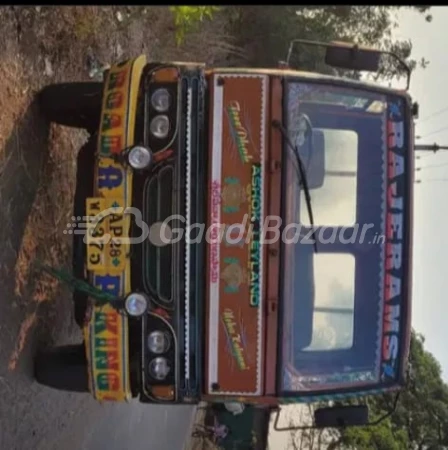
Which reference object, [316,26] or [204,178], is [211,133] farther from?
[316,26]

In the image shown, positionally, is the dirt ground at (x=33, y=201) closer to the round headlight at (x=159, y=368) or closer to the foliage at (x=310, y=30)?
the round headlight at (x=159, y=368)

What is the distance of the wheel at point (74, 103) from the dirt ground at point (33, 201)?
0.12 m

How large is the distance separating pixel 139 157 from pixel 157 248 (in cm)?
51

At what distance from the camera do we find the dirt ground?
5.10 m

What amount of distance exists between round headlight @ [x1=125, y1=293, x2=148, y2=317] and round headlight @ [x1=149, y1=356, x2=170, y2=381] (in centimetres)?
28

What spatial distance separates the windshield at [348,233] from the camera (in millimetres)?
4719

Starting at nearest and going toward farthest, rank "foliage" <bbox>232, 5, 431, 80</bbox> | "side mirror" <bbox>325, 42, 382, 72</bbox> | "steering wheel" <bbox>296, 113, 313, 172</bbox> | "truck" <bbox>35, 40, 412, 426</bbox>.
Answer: "truck" <bbox>35, 40, 412, 426</bbox>
"steering wheel" <bbox>296, 113, 313, 172</bbox>
"side mirror" <bbox>325, 42, 382, 72</bbox>
"foliage" <bbox>232, 5, 431, 80</bbox>

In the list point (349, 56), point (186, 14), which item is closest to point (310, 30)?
point (186, 14)

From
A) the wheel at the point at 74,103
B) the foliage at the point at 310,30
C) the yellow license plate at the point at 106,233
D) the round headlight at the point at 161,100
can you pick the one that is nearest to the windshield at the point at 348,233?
the round headlight at the point at 161,100

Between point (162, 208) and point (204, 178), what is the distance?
29 centimetres

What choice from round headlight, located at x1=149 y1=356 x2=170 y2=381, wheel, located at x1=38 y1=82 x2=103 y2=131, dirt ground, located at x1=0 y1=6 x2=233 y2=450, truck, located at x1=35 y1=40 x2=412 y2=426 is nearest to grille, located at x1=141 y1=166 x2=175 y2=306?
truck, located at x1=35 y1=40 x2=412 y2=426

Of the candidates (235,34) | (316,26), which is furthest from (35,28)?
(316,26)

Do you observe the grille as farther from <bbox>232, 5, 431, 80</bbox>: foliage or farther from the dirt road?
<bbox>232, 5, 431, 80</bbox>: foliage

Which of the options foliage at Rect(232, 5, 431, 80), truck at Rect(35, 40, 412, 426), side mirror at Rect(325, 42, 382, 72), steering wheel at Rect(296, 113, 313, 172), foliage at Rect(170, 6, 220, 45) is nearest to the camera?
truck at Rect(35, 40, 412, 426)
